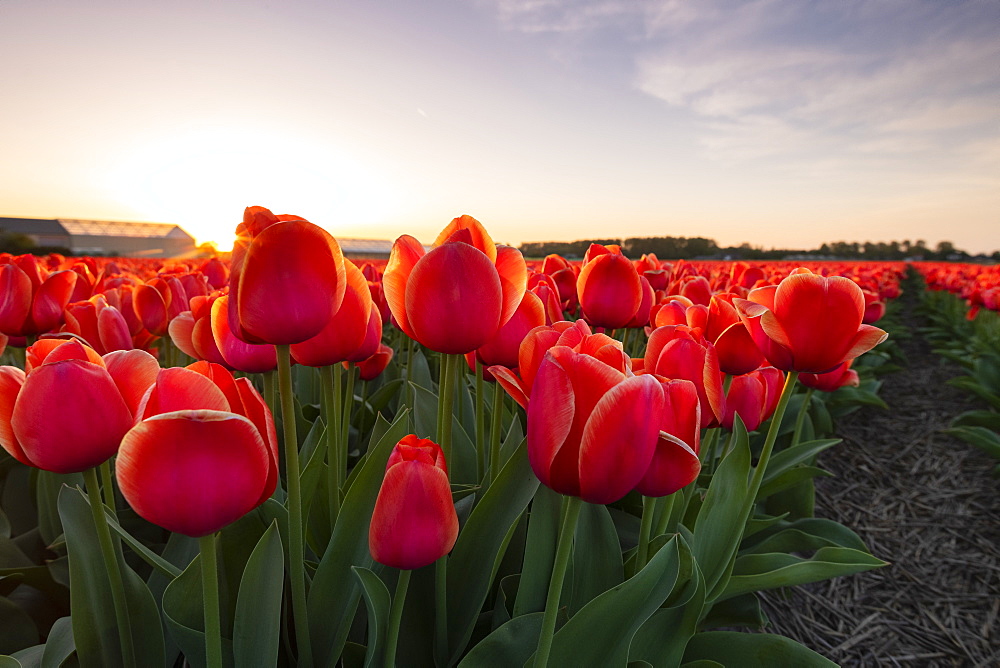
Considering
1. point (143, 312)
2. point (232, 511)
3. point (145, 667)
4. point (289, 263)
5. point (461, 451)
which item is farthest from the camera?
point (143, 312)

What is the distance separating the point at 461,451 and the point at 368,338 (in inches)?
18.7

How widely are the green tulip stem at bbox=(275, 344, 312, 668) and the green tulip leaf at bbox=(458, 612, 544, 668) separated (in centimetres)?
28

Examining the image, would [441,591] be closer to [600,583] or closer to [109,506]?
[600,583]

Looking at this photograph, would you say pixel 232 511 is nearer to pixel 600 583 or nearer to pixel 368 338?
pixel 368 338

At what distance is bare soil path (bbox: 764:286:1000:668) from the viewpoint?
2.48 m

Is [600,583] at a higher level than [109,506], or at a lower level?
lower

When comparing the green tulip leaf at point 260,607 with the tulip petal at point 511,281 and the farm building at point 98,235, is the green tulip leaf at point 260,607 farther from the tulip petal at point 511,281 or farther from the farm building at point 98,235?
the farm building at point 98,235

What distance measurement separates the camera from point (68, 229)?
159 ft

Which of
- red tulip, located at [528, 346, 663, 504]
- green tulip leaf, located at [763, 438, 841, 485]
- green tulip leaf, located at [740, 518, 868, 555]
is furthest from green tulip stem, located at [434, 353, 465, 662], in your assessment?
green tulip leaf, located at [763, 438, 841, 485]

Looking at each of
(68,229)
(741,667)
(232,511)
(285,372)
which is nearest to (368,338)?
(285,372)

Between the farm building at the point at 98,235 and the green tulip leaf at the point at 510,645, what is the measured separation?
55483 millimetres

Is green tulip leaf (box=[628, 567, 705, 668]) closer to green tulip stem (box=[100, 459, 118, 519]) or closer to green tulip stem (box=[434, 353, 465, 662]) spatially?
green tulip stem (box=[434, 353, 465, 662])

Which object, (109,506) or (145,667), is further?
(109,506)

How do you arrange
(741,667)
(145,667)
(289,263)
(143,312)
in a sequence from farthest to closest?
1. (143,312)
2. (741,667)
3. (145,667)
4. (289,263)
